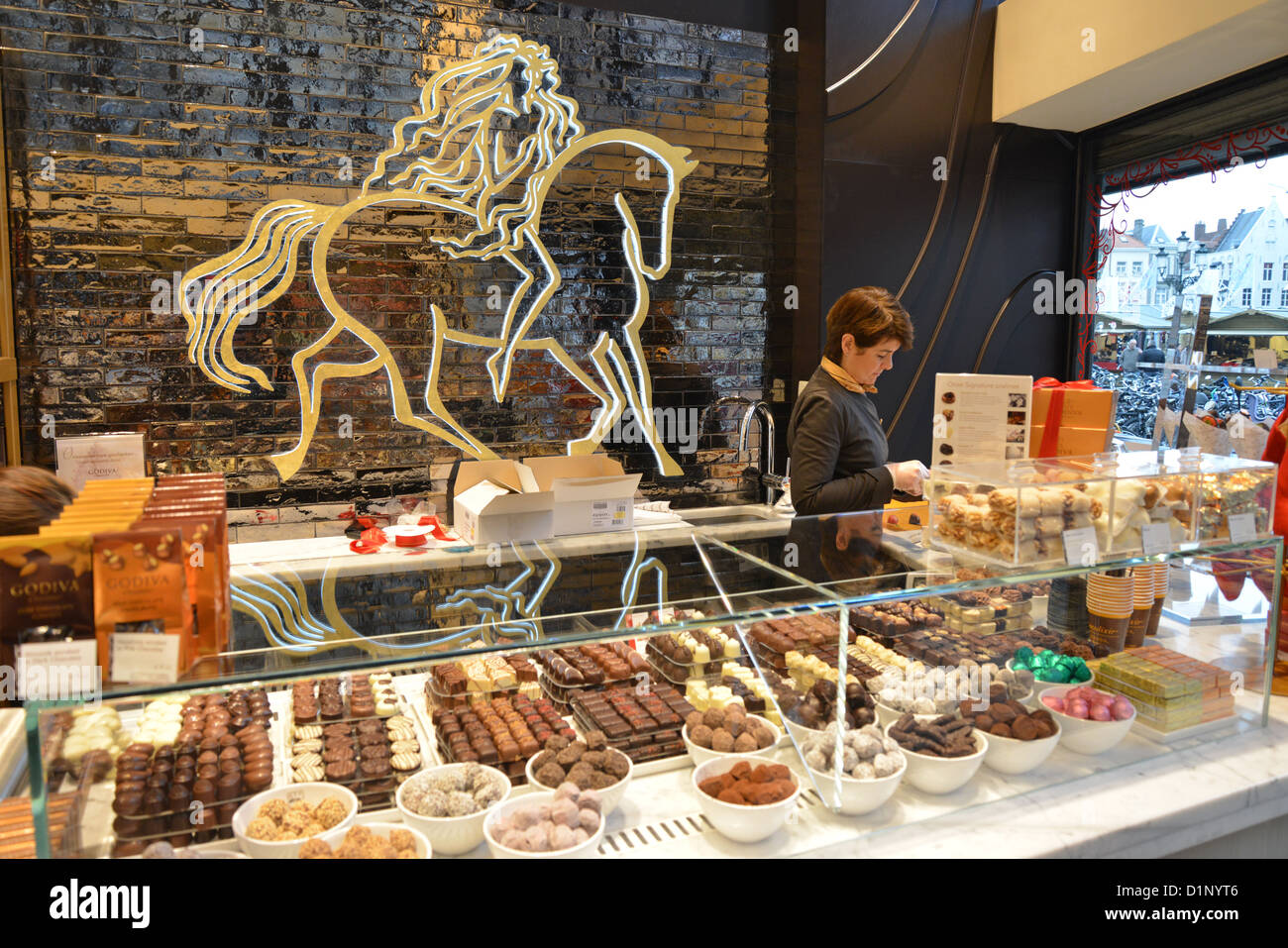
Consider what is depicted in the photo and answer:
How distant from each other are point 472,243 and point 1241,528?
3114 mm

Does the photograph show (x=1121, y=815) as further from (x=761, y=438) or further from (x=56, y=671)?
(x=761, y=438)

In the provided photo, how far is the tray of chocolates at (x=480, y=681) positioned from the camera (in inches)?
76.9

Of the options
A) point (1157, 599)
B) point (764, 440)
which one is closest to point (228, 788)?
point (1157, 599)

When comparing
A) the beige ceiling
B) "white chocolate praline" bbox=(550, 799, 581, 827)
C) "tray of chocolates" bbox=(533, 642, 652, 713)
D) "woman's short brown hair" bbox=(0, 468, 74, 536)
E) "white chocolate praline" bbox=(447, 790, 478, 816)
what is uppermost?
the beige ceiling

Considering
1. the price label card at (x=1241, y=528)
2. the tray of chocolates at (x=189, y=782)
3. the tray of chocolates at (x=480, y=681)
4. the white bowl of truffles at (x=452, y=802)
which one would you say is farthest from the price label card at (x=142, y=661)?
the price label card at (x=1241, y=528)

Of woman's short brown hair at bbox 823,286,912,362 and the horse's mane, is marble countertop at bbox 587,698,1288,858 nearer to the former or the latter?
woman's short brown hair at bbox 823,286,912,362

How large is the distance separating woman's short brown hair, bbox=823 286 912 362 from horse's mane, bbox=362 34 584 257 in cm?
179

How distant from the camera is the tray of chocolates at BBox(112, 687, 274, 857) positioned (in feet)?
4.85

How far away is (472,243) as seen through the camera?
4.00 metres

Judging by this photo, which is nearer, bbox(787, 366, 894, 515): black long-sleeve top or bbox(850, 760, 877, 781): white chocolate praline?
bbox(850, 760, 877, 781): white chocolate praline

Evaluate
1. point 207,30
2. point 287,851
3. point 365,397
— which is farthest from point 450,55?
point 287,851

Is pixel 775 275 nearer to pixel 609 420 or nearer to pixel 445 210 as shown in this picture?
pixel 609 420

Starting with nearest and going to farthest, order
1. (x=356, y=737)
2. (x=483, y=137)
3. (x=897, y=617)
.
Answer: (x=356, y=737) → (x=897, y=617) → (x=483, y=137)

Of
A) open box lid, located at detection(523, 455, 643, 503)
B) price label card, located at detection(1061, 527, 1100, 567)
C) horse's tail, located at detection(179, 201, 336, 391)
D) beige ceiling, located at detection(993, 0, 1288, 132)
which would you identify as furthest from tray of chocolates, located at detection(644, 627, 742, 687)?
beige ceiling, located at detection(993, 0, 1288, 132)
